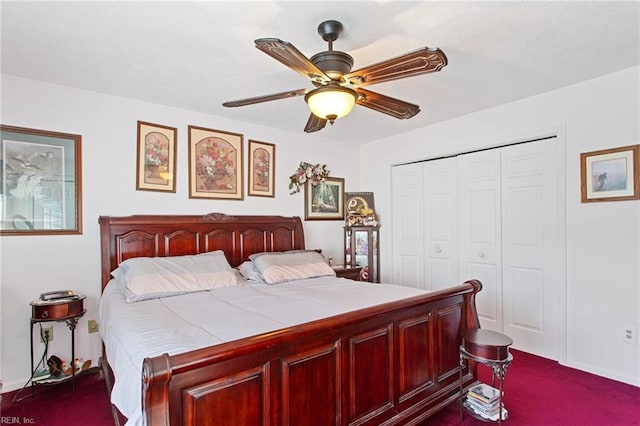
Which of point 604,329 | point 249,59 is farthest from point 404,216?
point 249,59

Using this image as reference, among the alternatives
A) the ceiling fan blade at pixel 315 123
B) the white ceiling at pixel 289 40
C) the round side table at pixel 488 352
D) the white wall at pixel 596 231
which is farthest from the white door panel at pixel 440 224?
the ceiling fan blade at pixel 315 123

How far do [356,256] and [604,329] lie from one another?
8.94 feet

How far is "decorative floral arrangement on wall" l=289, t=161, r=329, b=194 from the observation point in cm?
447

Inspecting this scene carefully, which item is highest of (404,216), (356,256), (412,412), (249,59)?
(249,59)

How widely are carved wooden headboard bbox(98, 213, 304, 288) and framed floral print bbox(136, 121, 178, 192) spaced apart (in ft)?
1.14

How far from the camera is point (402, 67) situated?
71.5 inches

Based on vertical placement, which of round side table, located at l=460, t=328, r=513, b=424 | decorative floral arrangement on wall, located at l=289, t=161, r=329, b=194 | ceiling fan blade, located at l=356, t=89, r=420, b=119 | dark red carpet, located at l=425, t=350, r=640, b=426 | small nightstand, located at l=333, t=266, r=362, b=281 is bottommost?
dark red carpet, located at l=425, t=350, r=640, b=426

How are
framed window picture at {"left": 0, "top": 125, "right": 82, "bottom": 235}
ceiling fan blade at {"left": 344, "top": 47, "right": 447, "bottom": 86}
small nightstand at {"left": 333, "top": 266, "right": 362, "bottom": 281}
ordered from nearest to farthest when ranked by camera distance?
ceiling fan blade at {"left": 344, "top": 47, "right": 447, "bottom": 86}, framed window picture at {"left": 0, "top": 125, "right": 82, "bottom": 235}, small nightstand at {"left": 333, "top": 266, "right": 362, "bottom": 281}

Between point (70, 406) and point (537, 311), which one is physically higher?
point (537, 311)

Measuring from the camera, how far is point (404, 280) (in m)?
4.70

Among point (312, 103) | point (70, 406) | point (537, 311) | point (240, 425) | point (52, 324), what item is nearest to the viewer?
point (240, 425)

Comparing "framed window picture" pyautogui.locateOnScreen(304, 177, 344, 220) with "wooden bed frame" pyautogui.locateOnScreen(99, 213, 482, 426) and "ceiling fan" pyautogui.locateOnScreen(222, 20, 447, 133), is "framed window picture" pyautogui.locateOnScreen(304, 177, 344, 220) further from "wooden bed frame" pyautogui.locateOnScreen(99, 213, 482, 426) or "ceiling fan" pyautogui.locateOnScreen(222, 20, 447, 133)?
"ceiling fan" pyautogui.locateOnScreen(222, 20, 447, 133)

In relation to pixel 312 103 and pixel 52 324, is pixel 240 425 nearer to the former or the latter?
pixel 312 103

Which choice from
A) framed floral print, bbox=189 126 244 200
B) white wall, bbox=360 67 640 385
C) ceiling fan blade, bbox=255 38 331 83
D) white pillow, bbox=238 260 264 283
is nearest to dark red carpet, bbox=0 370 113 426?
white pillow, bbox=238 260 264 283
